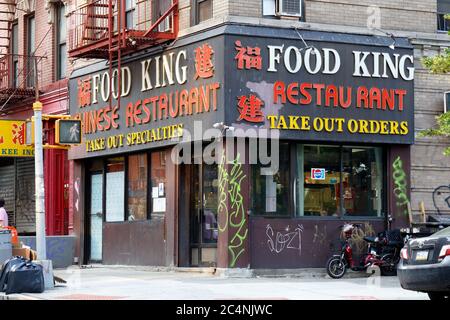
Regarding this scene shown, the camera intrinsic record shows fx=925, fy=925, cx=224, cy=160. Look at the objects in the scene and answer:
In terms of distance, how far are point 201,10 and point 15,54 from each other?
9759 millimetres

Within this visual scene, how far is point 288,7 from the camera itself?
2111 centimetres

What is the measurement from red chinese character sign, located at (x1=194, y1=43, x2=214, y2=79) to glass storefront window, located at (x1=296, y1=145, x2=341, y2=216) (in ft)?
8.94

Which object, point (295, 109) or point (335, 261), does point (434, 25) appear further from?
→ point (335, 261)

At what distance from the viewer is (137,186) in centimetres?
2433

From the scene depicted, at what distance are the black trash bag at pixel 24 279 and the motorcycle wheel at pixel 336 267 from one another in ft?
21.6

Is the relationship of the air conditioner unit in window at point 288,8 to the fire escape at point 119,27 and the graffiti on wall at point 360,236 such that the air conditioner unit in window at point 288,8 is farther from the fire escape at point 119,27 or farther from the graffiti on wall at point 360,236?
the graffiti on wall at point 360,236

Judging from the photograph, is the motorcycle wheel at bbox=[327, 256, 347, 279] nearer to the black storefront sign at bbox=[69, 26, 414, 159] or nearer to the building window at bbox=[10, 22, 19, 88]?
the black storefront sign at bbox=[69, 26, 414, 159]

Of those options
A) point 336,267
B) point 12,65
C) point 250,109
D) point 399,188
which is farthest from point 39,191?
point 12,65

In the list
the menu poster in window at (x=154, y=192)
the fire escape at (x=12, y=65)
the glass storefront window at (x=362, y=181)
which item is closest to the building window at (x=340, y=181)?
the glass storefront window at (x=362, y=181)

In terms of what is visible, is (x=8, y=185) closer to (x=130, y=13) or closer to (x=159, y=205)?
(x=130, y=13)
